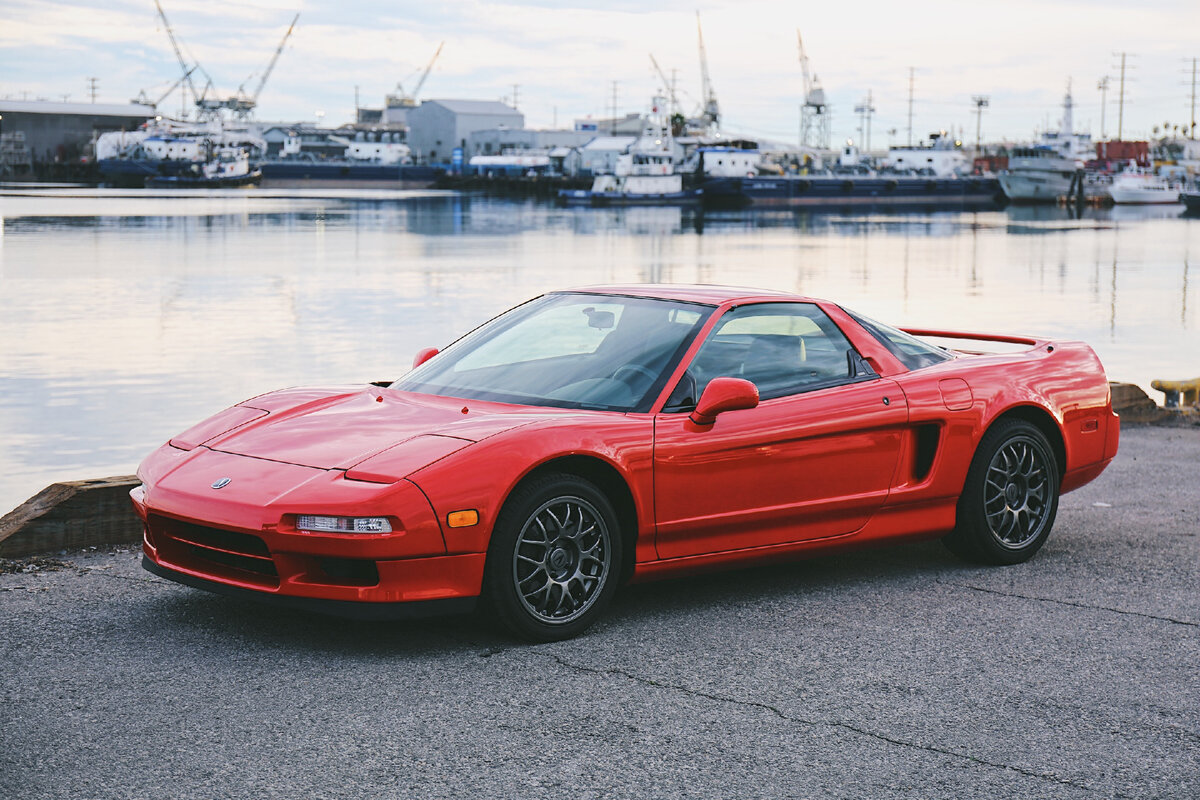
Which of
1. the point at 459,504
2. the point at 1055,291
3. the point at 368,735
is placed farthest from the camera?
the point at 1055,291

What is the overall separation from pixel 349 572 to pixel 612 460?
3.28 feet

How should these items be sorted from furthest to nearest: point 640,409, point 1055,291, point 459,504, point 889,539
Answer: point 1055,291 → point 889,539 → point 640,409 → point 459,504

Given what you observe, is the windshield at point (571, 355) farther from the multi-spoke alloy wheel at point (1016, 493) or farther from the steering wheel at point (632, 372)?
the multi-spoke alloy wheel at point (1016, 493)

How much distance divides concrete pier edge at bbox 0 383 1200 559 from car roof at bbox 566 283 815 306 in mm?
2296

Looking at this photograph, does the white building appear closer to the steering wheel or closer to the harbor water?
the harbor water

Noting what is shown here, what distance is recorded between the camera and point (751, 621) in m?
5.22

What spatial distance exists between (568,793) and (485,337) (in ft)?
9.20

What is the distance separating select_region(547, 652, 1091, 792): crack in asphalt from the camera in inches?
146

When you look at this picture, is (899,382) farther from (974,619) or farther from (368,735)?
(368,735)

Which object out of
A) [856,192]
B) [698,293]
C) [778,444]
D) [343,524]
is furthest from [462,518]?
[856,192]

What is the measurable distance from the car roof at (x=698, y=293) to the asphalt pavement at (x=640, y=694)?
47.0 inches

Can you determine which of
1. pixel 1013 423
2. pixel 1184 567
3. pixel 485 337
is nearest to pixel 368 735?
pixel 485 337

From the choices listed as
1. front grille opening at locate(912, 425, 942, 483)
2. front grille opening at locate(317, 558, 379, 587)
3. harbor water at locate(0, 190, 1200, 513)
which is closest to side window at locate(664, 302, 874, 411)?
front grille opening at locate(912, 425, 942, 483)

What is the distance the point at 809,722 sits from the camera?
13.4ft
